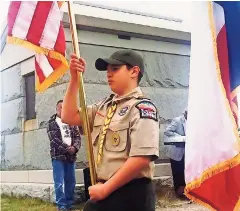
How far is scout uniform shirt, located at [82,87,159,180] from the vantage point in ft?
6.81

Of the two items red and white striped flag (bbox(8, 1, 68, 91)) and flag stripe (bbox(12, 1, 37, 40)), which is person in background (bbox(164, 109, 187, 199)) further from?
flag stripe (bbox(12, 1, 37, 40))

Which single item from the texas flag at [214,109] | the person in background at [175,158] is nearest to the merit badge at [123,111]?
the texas flag at [214,109]

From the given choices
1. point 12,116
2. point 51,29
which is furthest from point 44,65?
point 12,116

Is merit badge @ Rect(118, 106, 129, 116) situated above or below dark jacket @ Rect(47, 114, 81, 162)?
above

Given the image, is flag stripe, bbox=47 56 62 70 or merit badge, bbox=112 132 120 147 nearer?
merit badge, bbox=112 132 120 147

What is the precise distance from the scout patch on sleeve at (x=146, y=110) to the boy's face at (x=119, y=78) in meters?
0.15

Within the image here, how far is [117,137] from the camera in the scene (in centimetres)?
216

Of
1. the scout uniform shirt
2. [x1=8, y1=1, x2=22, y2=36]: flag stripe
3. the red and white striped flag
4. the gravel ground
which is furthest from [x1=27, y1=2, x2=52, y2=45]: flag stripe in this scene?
the gravel ground

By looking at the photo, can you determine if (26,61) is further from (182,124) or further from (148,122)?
(148,122)

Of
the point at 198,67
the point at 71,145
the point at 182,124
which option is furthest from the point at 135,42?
the point at 198,67

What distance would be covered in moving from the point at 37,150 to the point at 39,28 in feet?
13.3

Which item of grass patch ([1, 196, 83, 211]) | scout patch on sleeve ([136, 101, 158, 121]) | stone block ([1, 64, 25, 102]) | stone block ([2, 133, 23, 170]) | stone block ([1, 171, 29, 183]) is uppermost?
stone block ([1, 64, 25, 102])

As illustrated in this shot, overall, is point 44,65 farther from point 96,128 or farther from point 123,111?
point 123,111

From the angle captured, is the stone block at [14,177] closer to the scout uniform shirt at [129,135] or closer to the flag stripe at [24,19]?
the flag stripe at [24,19]
